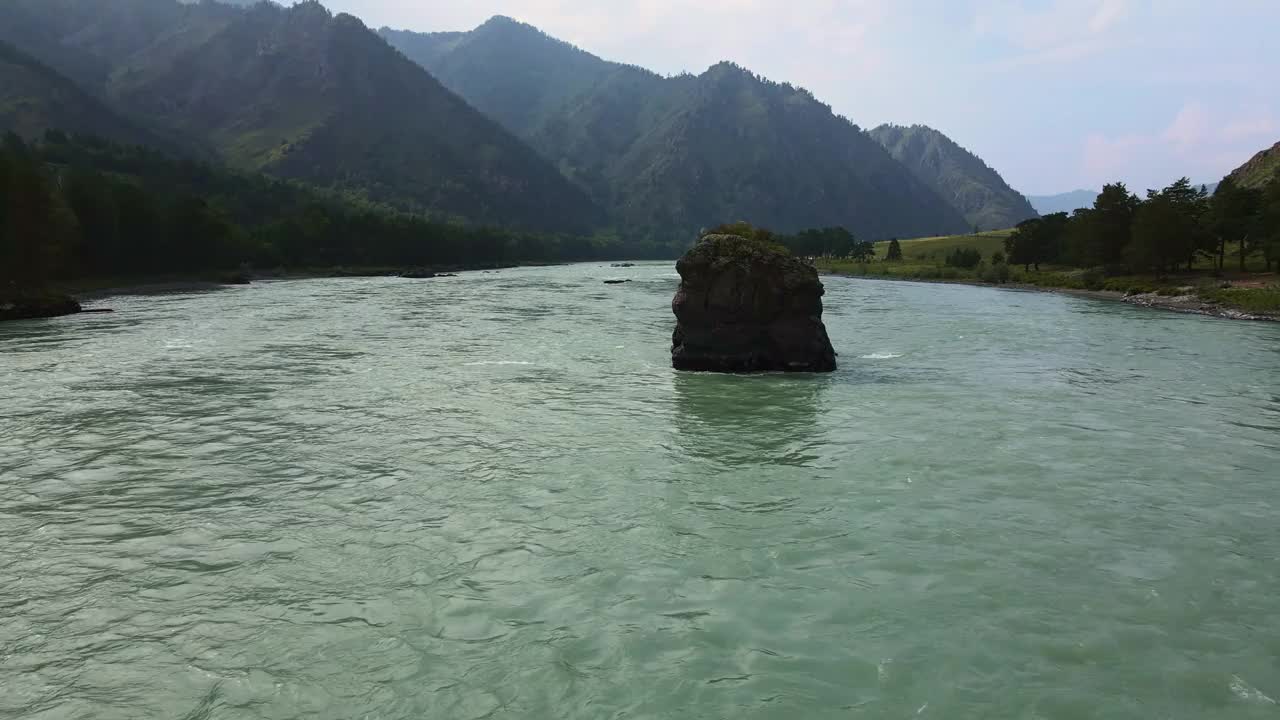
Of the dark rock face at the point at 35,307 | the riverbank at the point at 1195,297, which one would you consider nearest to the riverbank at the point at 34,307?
the dark rock face at the point at 35,307

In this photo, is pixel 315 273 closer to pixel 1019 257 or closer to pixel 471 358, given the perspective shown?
pixel 471 358

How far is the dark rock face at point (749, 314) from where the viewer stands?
41.0 m

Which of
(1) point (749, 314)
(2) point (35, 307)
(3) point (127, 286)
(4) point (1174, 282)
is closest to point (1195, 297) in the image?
(4) point (1174, 282)

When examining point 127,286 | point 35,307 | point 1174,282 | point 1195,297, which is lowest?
point 1195,297

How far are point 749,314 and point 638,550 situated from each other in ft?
90.6

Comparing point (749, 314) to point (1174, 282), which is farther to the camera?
point (1174, 282)

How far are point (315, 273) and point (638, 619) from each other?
185m

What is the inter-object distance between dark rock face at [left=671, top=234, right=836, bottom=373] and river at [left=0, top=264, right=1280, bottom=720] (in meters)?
5.33

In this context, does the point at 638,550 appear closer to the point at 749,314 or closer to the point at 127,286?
the point at 749,314

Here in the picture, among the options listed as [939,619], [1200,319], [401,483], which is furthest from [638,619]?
[1200,319]

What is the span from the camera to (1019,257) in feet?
555

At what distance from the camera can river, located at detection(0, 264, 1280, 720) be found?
1067 centimetres

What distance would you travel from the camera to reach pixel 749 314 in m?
41.6

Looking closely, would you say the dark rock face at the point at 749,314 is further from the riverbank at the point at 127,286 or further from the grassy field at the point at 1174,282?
the riverbank at the point at 127,286
